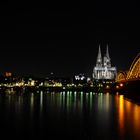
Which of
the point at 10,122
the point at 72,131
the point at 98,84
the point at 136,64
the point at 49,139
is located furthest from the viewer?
the point at 98,84

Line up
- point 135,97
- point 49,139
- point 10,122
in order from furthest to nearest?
point 135,97, point 10,122, point 49,139

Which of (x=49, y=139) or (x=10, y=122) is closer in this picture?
(x=49, y=139)

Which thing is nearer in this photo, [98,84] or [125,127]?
[125,127]

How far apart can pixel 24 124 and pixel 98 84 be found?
478 ft

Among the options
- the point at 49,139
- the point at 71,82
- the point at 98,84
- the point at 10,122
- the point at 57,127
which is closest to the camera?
the point at 49,139

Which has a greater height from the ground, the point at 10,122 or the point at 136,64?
the point at 136,64

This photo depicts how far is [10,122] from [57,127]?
4.29 m

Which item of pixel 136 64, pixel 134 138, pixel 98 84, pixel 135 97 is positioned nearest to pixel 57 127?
pixel 134 138

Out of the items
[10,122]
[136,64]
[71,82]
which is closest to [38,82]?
[71,82]

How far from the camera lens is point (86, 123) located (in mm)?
28156

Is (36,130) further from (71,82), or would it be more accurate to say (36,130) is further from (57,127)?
Answer: (71,82)

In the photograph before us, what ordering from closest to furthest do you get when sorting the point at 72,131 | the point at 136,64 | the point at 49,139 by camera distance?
the point at 49,139 < the point at 72,131 < the point at 136,64

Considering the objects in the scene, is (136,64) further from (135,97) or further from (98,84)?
(98,84)

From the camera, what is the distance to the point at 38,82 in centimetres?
17712
